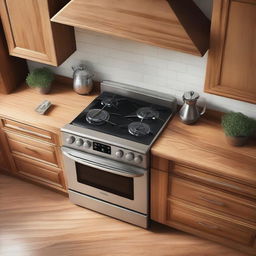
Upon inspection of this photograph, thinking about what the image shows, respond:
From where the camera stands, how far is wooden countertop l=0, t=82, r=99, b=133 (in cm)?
313

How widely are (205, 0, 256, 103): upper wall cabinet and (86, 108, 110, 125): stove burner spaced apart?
795mm

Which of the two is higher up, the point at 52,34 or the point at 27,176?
the point at 52,34

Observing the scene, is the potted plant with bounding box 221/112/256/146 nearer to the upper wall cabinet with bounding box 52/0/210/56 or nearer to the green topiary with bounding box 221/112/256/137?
the green topiary with bounding box 221/112/256/137

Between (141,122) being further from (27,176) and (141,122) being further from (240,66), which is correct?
(27,176)

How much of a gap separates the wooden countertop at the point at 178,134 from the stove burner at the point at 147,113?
133 millimetres

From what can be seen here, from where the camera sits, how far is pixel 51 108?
128 inches

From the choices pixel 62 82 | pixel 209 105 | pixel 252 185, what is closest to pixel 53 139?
pixel 62 82

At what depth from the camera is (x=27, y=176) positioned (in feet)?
12.0

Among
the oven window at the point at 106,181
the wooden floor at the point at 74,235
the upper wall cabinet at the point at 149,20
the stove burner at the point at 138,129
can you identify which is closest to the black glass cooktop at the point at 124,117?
the stove burner at the point at 138,129

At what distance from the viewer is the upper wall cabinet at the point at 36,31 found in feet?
9.34

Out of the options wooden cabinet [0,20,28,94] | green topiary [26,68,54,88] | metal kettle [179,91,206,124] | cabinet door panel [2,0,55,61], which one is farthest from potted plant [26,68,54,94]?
metal kettle [179,91,206,124]

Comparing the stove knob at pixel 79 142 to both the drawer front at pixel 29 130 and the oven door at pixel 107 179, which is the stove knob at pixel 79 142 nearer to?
the oven door at pixel 107 179

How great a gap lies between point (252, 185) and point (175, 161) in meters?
0.51

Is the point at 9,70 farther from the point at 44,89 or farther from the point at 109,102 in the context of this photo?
the point at 109,102
